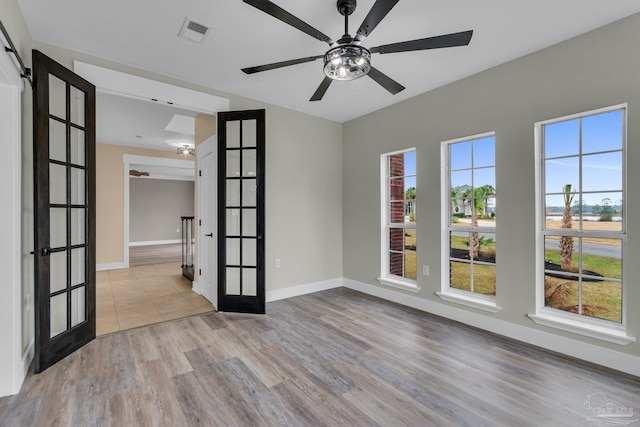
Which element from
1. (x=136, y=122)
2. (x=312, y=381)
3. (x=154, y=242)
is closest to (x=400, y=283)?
(x=312, y=381)

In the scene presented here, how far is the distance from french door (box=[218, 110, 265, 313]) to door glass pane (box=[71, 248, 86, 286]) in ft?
4.31

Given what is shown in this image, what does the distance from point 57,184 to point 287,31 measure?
2355mm

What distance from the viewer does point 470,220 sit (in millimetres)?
3428

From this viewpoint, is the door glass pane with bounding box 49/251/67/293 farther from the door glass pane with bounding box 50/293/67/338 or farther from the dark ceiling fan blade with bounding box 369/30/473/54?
the dark ceiling fan blade with bounding box 369/30/473/54

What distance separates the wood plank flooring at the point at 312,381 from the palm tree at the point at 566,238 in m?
0.84

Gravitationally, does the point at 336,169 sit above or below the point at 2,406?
above

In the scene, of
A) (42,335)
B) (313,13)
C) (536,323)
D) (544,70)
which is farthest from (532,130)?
(42,335)

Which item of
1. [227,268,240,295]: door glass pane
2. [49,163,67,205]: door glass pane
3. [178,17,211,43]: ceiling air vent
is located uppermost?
[178,17,211,43]: ceiling air vent

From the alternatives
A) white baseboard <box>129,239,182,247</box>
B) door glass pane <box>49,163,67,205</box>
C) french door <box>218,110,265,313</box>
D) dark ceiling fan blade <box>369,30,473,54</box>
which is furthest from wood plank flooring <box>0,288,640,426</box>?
white baseboard <box>129,239,182,247</box>

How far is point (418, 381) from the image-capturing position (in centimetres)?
218

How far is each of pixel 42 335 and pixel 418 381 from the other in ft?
9.55

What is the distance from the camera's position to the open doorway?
12.2 feet

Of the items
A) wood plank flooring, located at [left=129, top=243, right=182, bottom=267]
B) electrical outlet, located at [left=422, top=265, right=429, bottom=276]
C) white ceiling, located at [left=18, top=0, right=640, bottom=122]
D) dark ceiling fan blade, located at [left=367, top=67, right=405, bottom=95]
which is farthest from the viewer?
wood plank flooring, located at [left=129, top=243, right=182, bottom=267]

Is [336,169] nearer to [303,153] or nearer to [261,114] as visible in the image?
[303,153]
